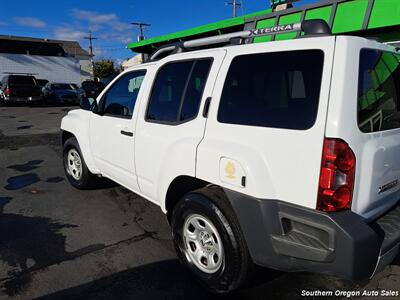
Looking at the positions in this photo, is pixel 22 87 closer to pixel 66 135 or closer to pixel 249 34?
pixel 66 135

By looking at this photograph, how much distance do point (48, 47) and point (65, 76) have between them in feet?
14.0

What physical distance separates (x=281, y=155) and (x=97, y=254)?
2250 millimetres

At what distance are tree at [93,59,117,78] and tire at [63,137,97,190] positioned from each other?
50.5m

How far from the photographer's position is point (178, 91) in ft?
10.4

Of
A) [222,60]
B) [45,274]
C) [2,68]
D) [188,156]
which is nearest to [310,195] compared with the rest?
[188,156]

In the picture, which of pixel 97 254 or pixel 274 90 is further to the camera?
pixel 97 254

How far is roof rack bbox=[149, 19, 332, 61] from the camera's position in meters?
2.54

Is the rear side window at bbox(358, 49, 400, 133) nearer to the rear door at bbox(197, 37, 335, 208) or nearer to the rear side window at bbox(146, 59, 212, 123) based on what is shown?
the rear door at bbox(197, 37, 335, 208)

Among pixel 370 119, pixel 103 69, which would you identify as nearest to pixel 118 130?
pixel 370 119

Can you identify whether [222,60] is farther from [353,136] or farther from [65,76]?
[65,76]

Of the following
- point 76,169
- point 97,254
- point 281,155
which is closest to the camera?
point 281,155

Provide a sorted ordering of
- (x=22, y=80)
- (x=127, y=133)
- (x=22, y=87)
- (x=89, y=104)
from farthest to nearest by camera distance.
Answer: (x=22, y=80)
(x=22, y=87)
(x=89, y=104)
(x=127, y=133)

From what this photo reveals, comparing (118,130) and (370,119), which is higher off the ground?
(370,119)

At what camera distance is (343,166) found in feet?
6.79
